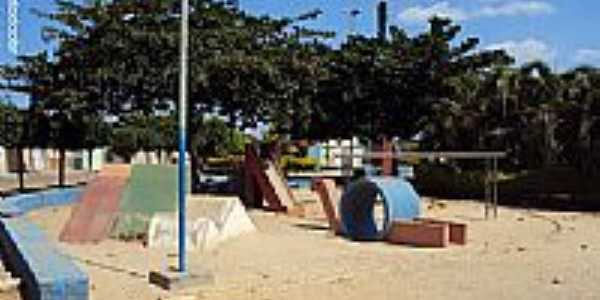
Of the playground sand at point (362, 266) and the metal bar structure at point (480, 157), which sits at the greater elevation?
the metal bar structure at point (480, 157)

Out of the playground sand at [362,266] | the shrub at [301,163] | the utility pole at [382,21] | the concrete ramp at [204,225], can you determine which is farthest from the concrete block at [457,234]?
the shrub at [301,163]

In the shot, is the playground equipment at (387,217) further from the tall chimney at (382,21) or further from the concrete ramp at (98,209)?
the tall chimney at (382,21)

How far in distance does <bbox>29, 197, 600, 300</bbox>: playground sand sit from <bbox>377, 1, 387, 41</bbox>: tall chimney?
16.0 metres

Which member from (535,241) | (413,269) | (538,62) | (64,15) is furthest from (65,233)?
(538,62)

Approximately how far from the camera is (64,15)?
24.0 metres

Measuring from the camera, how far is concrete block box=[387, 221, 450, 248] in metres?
15.1

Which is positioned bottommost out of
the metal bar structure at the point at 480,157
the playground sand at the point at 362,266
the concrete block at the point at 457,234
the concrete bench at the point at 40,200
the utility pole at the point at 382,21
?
the playground sand at the point at 362,266

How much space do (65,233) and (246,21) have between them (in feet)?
35.8

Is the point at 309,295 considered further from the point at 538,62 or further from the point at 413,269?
the point at 538,62

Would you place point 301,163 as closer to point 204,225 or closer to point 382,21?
point 382,21

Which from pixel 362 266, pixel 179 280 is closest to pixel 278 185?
pixel 362 266

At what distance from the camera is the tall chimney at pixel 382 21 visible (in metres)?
33.4

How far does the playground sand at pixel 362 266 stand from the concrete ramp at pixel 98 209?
0.37 meters

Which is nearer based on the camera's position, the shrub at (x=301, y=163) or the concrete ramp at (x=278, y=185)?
the concrete ramp at (x=278, y=185)
